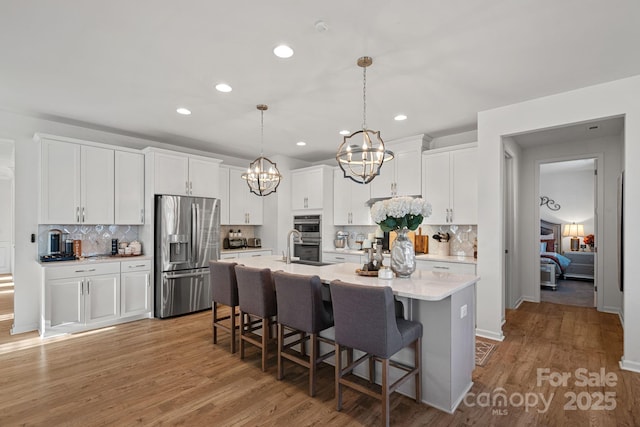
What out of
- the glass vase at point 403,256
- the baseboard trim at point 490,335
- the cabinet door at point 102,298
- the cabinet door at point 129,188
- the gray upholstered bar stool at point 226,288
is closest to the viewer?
the glass vase at point 403,256

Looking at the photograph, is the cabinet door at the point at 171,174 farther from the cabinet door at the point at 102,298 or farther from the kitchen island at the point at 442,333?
the kitchen island at the point at 442,333

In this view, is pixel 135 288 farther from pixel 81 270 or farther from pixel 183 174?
pixel 183 174

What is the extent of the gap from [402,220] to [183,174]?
3.76m

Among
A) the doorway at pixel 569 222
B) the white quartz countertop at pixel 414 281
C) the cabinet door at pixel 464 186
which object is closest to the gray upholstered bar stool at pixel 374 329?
the white quartz countertop at pixel 414 281

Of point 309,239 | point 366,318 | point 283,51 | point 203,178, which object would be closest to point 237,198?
point 203,178

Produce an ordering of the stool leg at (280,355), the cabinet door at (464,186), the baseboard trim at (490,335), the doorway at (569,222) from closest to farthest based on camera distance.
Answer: the stool leg at (280,355)
the baseboard trim at (490,335)
the cabinet door at (464,186)
the doorway at (569,222)

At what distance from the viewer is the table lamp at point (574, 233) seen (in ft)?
26.3

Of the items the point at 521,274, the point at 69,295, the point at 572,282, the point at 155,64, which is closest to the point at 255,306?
the point at 155,64

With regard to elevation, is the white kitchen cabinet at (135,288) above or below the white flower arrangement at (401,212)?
below

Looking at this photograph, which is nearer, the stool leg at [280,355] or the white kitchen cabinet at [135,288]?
the stool leg at [280,355]

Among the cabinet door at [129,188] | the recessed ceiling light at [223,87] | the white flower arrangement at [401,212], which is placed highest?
the recessed ceiling light at [223,87]

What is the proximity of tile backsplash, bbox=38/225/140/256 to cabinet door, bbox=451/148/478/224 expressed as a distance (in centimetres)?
472

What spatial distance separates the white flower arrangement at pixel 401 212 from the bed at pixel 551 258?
551 centimetres

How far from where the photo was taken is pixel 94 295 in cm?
414
